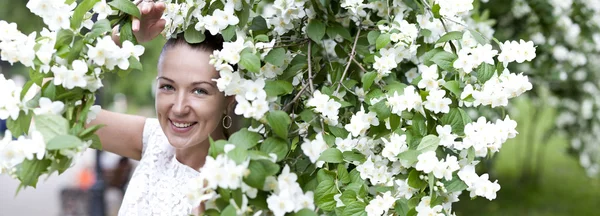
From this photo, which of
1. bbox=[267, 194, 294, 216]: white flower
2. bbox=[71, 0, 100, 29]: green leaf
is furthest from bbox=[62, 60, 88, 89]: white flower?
bbox=[267, 194, 294, 216]: white flower

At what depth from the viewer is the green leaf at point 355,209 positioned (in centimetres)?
154

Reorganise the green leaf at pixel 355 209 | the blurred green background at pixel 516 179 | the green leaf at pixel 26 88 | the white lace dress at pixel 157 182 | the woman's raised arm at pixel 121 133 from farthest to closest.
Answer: the blurred green background at pixel 516 179 < the woman's raised arm at pixel 121 133 < the white lace dress at pixel 157 182 < the green leaf at pixel 355 209 < the green leaf at pixel 26 88

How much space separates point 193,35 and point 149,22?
0.43ft

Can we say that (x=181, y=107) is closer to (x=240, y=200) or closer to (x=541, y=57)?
(x=240, y=200)

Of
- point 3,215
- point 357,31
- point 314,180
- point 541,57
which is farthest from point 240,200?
point 3,215

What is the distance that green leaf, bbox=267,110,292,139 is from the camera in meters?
1.49

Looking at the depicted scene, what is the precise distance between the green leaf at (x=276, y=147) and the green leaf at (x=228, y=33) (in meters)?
0.28

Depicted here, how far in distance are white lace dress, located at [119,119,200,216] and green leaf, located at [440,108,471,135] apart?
0.76 m

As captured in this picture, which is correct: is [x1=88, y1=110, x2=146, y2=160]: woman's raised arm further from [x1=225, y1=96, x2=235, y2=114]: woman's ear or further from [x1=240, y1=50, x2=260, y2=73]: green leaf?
[x1=240, y1=50, x2=260, y2=73]: green leaf

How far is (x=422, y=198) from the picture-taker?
1566 mm

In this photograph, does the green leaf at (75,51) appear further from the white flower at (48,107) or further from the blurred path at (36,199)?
the blurred path at (36,199)

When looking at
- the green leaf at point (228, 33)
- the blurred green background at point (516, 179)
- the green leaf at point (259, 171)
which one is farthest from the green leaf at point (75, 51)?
the blurred green background at point (516, 179)

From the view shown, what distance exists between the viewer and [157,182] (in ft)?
6.83

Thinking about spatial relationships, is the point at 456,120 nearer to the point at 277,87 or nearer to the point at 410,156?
the point at 410,156
